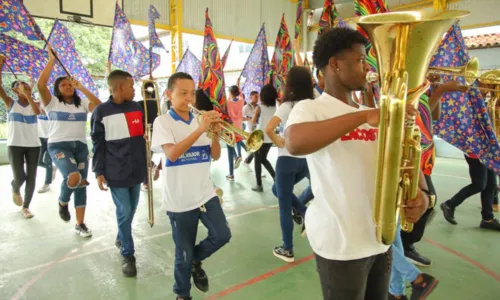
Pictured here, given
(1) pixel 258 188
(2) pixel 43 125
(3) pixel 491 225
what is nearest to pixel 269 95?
(1) pixel 258 188

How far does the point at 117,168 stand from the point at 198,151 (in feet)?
3.33

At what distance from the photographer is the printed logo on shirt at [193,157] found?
2.46 m

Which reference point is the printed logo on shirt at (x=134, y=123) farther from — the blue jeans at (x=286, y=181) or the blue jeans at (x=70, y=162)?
the blue jeans at (x=286, y=181)

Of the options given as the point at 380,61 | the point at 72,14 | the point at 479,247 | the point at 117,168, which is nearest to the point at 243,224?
the point at 117,168

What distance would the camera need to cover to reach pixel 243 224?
4512 millimetres

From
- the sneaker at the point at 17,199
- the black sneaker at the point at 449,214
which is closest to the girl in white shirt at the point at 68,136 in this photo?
the sneaker at the point at 17,199

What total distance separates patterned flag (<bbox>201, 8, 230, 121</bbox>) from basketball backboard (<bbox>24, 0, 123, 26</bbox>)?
495 centimetres

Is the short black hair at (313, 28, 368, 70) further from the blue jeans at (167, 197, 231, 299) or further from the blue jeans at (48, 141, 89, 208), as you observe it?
the blue jeans at (48, 141, 89, 208)

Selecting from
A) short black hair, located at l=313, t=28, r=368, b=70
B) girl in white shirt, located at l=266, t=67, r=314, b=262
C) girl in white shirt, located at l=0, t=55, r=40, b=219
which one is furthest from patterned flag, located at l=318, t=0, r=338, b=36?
girl in white shirt, located at l=0, t=55, r=40, b=219

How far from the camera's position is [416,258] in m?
3.35

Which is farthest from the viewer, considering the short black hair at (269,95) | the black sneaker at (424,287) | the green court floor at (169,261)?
the short black hair at (269,95)

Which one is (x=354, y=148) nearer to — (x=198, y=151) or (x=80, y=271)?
(x=198, y=151)

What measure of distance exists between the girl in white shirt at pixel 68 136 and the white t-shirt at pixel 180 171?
2.02 metres

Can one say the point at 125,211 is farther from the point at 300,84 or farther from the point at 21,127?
the point at 21,127
